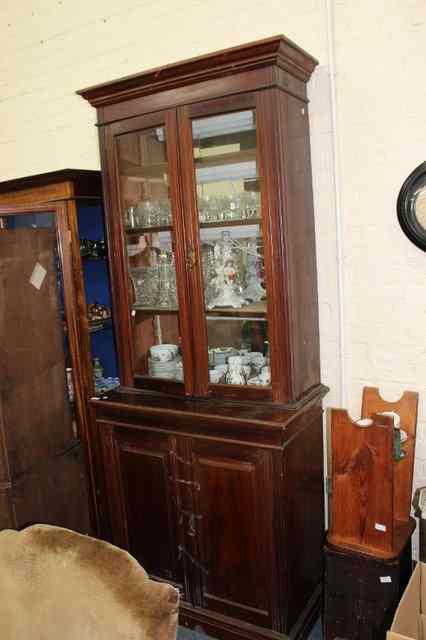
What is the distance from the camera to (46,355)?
7.72 ft

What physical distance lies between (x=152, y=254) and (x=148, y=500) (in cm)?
101

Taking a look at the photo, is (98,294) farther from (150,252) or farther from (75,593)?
(75,593)

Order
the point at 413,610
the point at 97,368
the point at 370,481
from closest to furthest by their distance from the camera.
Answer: the point at 413,610 < the point at 370,481 < the point at 97,368

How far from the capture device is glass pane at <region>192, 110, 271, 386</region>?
1.97 metres

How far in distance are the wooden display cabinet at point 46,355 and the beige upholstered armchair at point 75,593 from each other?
0.89m

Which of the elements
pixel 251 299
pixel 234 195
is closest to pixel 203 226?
pixel 234 195

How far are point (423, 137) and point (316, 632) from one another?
1.94 metres

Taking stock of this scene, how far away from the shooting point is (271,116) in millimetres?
1830

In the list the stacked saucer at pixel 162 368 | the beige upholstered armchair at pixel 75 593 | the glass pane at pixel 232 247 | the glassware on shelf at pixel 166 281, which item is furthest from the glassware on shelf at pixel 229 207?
the beige upholstered armchair at pixel 75 593

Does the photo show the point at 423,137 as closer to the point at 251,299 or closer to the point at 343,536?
the point at 251,299

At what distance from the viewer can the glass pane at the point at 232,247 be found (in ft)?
6.46

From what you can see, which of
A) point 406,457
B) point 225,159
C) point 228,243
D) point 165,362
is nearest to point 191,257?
point 228,243

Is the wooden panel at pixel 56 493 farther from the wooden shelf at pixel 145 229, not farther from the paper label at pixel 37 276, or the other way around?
the wooden shelf at pixel 145 229

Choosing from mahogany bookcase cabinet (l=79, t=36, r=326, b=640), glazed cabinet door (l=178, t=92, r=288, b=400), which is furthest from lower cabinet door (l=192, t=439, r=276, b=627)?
glazed cabinet door (l=178, t=92, r=288, b=400)
